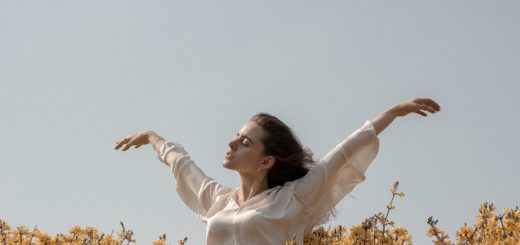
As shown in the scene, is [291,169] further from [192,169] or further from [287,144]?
[192,169]

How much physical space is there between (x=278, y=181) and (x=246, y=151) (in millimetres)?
237

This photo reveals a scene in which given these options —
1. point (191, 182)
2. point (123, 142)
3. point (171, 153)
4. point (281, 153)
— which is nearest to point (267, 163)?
point (281, 153)

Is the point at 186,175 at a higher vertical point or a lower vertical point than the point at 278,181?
higher

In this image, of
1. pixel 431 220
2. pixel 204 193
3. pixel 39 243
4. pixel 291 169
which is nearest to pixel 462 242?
pixel 431 220

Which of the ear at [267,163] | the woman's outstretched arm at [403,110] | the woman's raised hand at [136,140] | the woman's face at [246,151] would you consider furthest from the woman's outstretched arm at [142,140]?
the woman's outstretched arm at [403,110]

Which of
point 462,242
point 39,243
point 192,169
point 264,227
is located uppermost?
point 192,169

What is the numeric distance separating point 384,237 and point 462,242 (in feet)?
1.11

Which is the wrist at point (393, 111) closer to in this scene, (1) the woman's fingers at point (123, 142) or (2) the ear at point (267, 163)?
(2) the ear at point (267, 163)

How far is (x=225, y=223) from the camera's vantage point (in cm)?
320

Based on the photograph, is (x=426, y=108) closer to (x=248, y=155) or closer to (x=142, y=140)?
(x=248, y=155)

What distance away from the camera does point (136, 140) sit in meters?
3.94

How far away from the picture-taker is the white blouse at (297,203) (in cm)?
315

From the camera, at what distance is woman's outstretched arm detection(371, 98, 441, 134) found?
3197 millimetres

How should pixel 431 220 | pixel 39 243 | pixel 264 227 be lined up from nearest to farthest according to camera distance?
pixel 431 220
pixel 264 227
pixel 39 243
